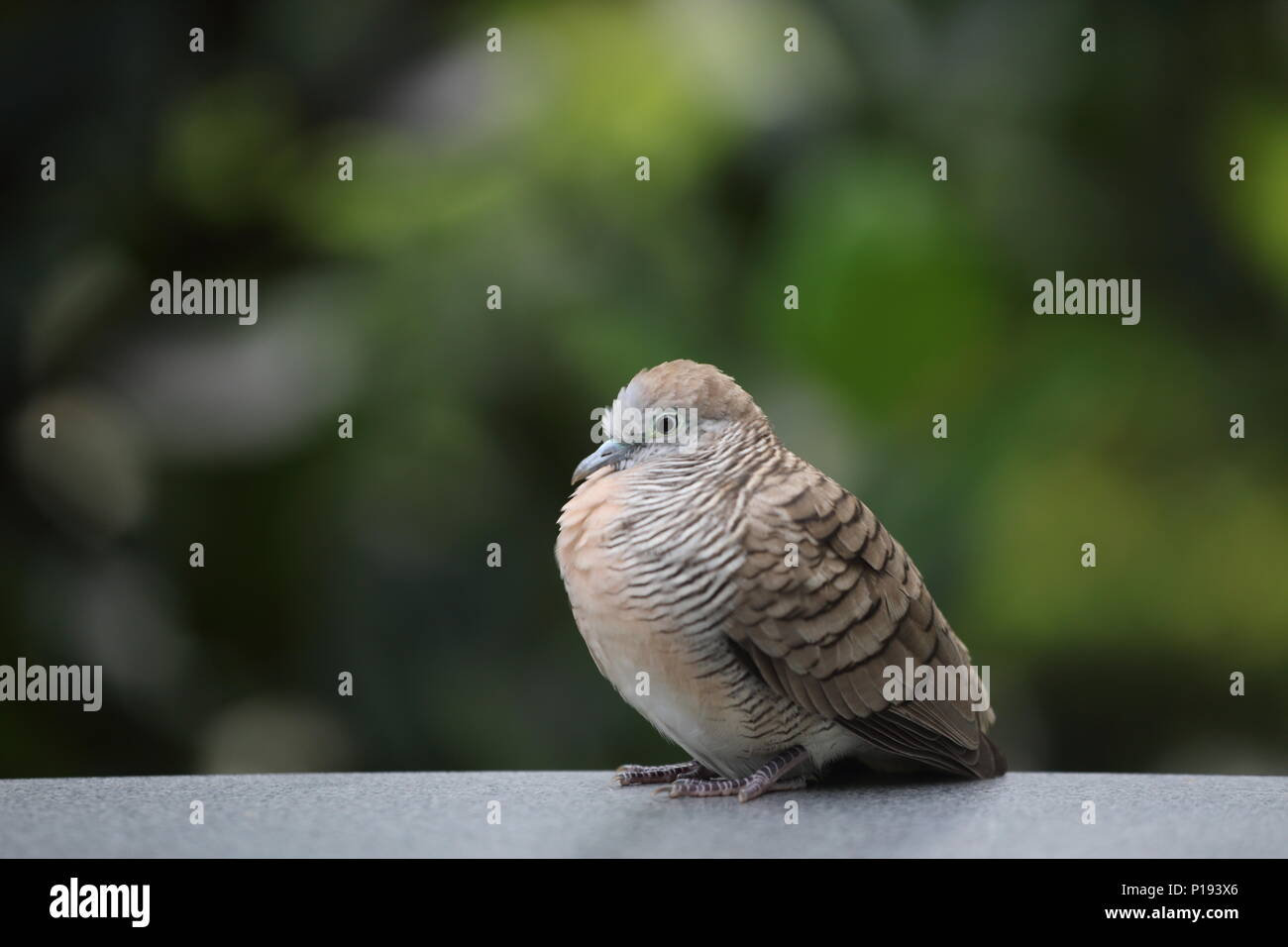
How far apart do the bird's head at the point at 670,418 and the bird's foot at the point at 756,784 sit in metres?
0.66

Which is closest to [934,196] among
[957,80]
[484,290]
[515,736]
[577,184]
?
[957,80]

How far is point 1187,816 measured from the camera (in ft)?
9.32

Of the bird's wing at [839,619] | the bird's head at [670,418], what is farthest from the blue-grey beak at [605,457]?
the bird's wing at [839,619]

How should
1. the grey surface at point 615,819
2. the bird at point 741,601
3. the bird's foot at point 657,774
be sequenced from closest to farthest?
the grey surface at point 615,819 → the bird at point 741,601 → the bird's foot at point 657,774

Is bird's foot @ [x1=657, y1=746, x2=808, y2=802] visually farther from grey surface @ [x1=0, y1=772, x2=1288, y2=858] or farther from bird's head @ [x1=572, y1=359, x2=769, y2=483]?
bird's head @ [x1=572, y1=359, x2=769, y2=483]

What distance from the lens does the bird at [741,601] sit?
2863mm

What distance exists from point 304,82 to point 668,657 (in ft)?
9.78

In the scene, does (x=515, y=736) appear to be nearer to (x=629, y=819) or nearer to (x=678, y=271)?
(x=678, y=271)

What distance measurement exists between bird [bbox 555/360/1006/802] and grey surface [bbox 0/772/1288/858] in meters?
0.14

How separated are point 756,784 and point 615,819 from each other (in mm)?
360

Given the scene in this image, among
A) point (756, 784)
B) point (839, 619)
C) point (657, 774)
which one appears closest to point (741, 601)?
point (839, 619)

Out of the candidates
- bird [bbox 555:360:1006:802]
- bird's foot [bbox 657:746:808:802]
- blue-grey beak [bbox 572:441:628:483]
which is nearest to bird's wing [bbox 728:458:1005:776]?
bird [bbox 555:360:1006:802]

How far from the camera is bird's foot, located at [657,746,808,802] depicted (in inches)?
118

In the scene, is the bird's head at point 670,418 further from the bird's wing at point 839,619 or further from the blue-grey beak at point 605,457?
the bird's wing at point 839,619
